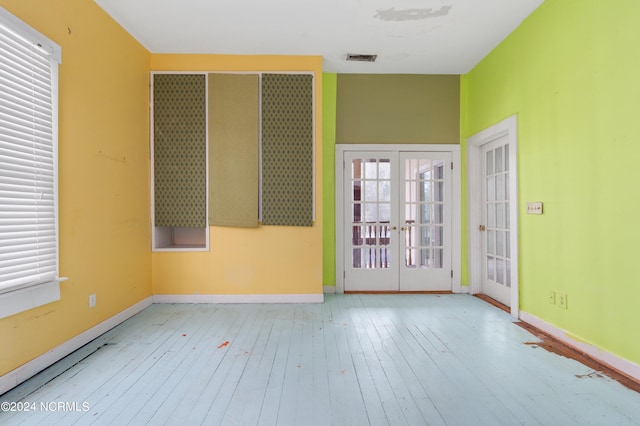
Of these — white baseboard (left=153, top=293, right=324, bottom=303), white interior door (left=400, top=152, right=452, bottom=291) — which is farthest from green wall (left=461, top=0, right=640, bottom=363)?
white baseboard (left=153, top=293, right=324, bottom=303)

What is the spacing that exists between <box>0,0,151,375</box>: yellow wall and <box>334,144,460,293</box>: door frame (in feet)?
8.13

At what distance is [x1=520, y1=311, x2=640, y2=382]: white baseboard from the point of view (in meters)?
2.20

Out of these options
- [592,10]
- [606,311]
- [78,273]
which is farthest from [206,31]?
[606,311]

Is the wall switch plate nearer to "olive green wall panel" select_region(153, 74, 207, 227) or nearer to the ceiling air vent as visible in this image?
the ceiling air vent

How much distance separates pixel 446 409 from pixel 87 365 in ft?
8.44

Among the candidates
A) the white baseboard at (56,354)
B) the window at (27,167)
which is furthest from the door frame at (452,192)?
the window at (27,167)

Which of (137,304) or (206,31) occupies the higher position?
(206,31)

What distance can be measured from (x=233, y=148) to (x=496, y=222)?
3.47 m

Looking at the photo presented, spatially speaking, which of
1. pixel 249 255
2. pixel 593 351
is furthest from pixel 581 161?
pixel 249 255

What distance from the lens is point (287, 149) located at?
4008mm

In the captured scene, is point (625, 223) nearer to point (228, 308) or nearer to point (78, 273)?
point (228, 308)

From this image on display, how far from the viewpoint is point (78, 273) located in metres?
2.71

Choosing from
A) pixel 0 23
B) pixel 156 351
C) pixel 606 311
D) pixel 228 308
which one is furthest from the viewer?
pixel 228 308

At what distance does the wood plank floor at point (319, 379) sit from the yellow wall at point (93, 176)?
0.32m
